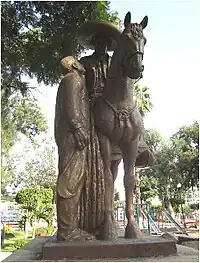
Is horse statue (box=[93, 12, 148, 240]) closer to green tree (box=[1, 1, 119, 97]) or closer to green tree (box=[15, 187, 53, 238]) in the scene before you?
green tree (box=[1, 1, 119, 97])

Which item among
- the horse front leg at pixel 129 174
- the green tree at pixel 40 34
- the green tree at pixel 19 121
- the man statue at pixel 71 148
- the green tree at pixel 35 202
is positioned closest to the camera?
the man statue at pixel 71 148

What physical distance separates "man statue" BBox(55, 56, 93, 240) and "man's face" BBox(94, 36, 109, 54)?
1.71ft

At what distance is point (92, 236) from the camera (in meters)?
3.16

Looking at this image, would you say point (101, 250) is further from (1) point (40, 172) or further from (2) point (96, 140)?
(1) point (40, 172)

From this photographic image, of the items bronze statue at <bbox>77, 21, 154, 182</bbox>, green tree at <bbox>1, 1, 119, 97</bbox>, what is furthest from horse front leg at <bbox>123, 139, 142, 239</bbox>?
green tree at <bbox>1, 1, 119, 97</bbox>

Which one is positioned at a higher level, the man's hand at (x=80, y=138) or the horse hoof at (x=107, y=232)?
the man's hand at (x=80, y=138)

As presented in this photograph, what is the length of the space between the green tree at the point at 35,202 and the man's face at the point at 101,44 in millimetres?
15699

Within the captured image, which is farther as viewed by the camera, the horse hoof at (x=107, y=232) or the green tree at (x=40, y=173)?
the green tree at (x=40, y=173)

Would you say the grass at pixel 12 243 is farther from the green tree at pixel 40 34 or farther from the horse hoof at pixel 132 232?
the horse hoof at pixel 132 232

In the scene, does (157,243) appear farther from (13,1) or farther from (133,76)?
(13,1)

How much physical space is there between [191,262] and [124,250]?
1.77ft

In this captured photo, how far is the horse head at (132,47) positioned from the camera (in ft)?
10.1

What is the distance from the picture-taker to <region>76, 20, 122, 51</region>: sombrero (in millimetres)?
3723

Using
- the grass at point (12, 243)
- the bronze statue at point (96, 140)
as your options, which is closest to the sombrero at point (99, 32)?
the bronze statue at point (96, 140)
